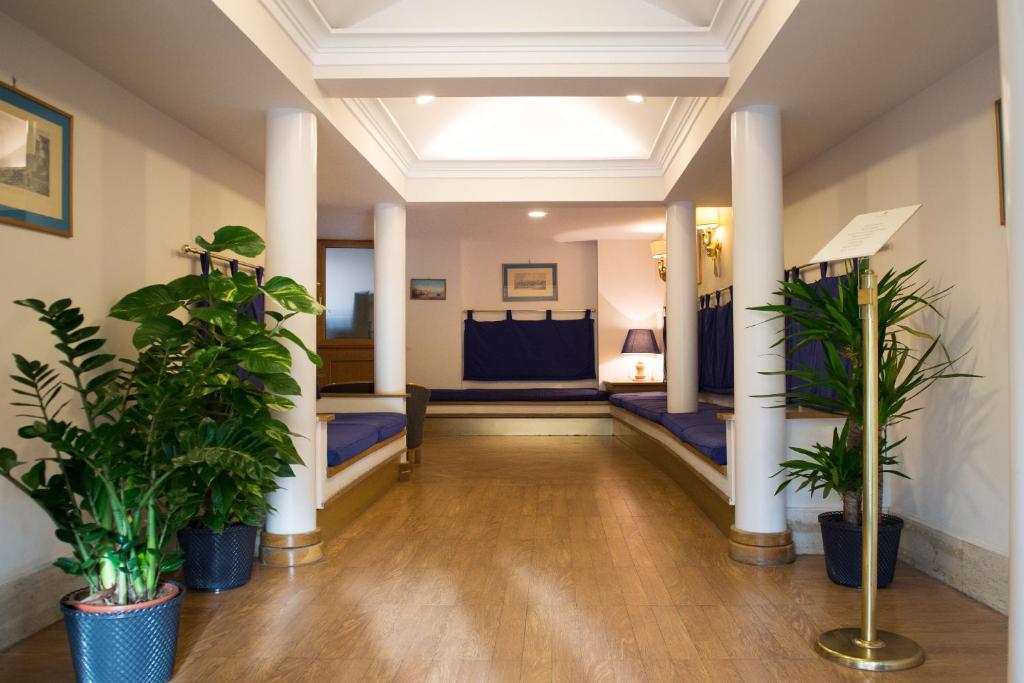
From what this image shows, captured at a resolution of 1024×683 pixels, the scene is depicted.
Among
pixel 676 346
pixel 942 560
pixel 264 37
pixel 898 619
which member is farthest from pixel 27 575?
pixel 676 346

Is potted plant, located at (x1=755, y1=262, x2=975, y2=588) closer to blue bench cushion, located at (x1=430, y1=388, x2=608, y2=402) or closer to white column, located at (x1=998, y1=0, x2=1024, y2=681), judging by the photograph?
white column, located at (x1=998, y1=0, x2=1024, y2=681)

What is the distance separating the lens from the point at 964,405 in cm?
360

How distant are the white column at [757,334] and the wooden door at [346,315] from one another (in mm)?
6089

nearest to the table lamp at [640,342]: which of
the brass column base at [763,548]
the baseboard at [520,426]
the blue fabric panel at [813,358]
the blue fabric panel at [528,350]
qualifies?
the blue fabric panel at [528,350]

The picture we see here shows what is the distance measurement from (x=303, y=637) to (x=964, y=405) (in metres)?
3.05

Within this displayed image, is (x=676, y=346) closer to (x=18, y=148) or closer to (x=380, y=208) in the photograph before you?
(x=380, y=208)

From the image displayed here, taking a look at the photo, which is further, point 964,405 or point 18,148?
point 964,405

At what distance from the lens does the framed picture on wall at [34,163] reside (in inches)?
119

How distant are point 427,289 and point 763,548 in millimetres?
7142

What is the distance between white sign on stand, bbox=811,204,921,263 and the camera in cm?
283

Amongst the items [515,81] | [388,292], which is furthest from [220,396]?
[388,292]

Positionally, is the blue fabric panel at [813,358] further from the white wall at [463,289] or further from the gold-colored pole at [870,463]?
the white wall at [463,289]

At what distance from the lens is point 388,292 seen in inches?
269

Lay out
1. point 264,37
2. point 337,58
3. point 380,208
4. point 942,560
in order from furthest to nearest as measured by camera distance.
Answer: point 380,208
point 337,58
point 942,560
point 264,37
